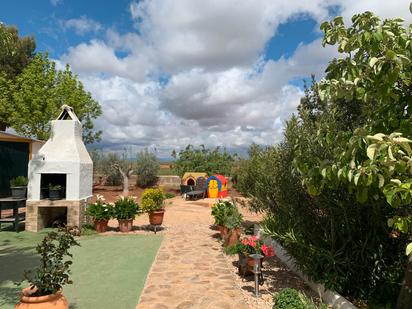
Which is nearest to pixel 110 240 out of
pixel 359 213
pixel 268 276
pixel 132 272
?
pixel 132 272

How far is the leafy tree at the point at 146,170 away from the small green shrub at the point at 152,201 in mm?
17078

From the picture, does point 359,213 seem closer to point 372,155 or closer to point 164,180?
point 372,155

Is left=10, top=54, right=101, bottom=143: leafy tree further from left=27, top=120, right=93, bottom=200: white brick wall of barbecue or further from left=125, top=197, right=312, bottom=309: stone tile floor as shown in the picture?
left=125, top=197, right=312, bottom=309: stone tile floor

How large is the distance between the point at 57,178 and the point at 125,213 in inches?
115

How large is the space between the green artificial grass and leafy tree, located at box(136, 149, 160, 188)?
58.8 feet

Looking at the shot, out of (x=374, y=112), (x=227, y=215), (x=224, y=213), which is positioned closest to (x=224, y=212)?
(x=224, y=213)

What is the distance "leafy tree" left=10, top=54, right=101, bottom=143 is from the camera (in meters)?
17.4

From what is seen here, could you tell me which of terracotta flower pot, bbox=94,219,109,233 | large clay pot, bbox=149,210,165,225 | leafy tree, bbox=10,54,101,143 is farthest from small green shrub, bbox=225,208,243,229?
leafy tree, bbox=10,54,101,143

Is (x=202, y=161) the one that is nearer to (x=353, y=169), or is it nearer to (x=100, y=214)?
(x=100, y=214)

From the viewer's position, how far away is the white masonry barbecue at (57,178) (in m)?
10.3

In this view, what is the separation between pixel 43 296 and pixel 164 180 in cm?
2602

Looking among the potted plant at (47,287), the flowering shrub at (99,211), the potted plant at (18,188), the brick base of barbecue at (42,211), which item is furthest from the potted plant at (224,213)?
the potted plant at (18,188)

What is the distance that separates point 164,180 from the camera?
2962cm

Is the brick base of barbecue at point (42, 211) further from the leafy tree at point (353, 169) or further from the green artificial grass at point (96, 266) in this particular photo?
the leafy tree at point (353, 169)
